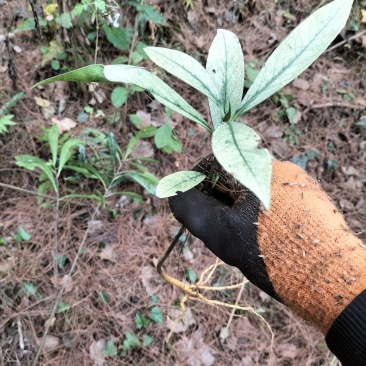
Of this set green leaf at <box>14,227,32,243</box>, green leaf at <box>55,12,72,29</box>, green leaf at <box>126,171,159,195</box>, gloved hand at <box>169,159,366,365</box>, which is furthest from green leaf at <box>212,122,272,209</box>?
green leaf at <box>55,12,72,29</box>

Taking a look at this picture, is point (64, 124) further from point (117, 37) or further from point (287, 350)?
point (287, 350)

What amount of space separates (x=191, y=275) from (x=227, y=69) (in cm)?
110

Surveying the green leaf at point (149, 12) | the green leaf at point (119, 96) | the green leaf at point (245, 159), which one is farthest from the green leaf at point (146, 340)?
the green leaf at point (149, 12)

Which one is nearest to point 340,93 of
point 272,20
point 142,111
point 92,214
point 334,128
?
point 334,128

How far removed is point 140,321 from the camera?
5.09 feet

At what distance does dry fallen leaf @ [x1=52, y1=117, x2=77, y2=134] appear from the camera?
1.72 meters

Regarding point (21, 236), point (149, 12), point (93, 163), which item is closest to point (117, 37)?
point (149, 12)

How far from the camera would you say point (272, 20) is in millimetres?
2318

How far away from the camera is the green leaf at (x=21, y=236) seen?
1538 mm

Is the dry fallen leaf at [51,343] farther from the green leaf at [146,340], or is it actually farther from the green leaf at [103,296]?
the green leaf at [146,340]

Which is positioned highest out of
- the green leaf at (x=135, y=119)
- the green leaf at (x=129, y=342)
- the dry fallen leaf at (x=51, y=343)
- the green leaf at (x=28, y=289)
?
the green leaf at (x=135, y=119)

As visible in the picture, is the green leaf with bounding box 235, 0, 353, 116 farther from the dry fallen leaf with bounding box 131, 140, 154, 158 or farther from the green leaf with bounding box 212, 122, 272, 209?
the dry fallen leaf with bounding box 131, 140, 154, 158

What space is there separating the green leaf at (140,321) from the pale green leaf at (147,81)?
1.05m

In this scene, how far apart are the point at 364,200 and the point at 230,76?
165 cm
